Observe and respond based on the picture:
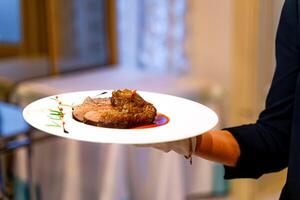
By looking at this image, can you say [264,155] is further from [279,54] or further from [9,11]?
[9,11]

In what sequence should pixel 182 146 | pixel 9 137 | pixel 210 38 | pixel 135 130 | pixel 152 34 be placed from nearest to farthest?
pixel 135 130 → pixel 182 146 → pixel 9 137 → pixel 210 38 → pixel 152 34

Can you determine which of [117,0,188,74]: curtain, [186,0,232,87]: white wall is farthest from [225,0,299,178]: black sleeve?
[117,0,188,74]: curtain

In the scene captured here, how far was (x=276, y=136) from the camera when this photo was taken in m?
0.84

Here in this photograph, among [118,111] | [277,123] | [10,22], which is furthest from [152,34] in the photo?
[118,111]

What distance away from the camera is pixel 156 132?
632 mm

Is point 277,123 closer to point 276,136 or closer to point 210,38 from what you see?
point 276,136

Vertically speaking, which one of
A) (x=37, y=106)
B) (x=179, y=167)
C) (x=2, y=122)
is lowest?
(x=179, y=167)

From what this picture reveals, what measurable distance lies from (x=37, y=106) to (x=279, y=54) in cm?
40

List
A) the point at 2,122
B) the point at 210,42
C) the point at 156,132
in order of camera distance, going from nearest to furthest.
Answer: the point at 156,132 < the point at 2,122 < the point at 210,42

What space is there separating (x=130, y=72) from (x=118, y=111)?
1512 mm

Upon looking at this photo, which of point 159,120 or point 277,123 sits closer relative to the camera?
point 159,120

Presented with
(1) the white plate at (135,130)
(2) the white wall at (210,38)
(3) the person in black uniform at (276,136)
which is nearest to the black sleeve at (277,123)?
(3) the person in black uniform at (276,136)

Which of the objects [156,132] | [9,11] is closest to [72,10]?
[9,11]

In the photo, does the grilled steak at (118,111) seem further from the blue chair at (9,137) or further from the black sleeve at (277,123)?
the blue chair at (9,137)
